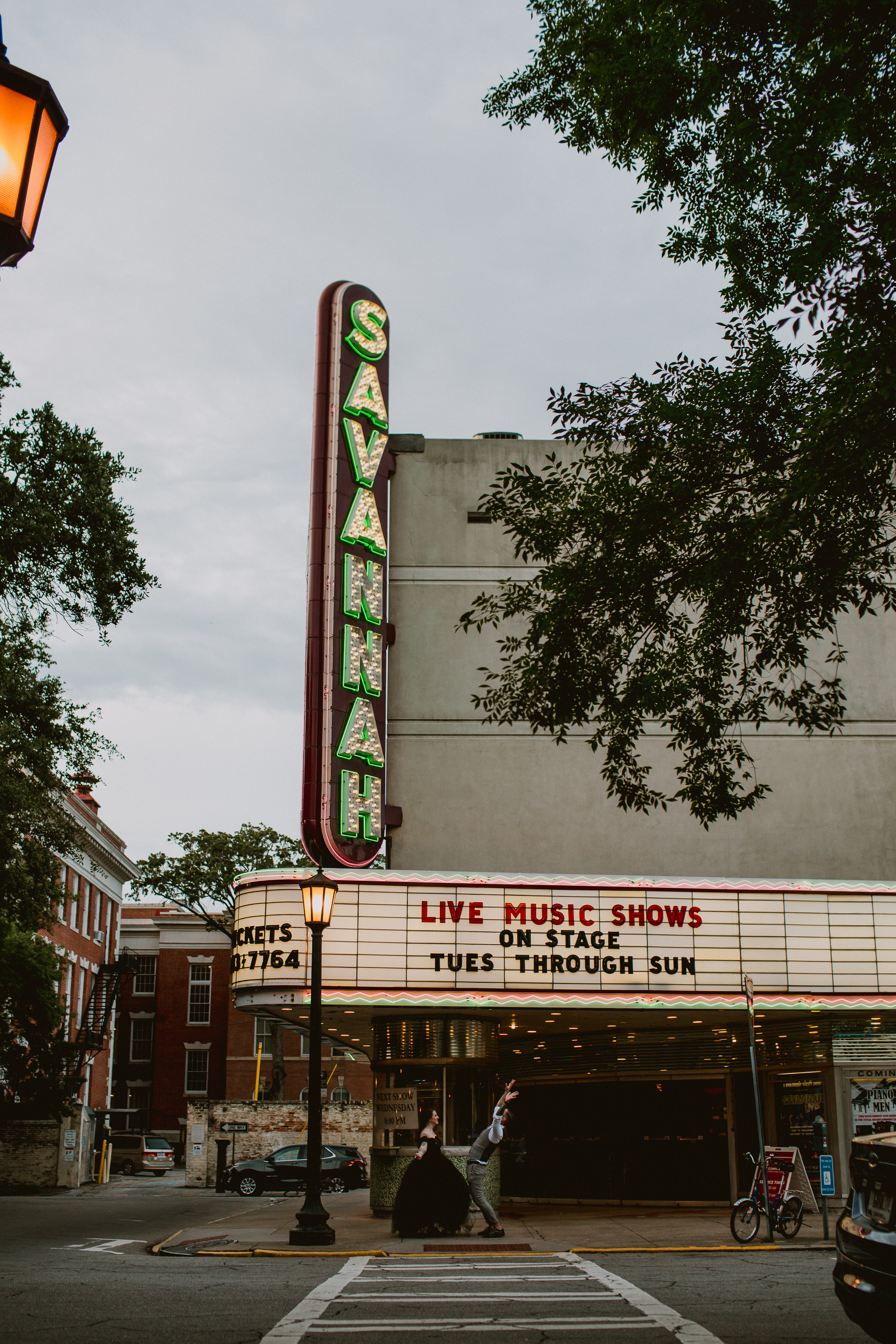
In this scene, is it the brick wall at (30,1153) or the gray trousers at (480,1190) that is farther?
the brick wall at (30,1153)

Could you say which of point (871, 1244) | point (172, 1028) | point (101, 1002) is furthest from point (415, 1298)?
point (172, 1028)

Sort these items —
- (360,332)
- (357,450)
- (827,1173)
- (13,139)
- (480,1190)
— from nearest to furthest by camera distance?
(13,139) < (480,1190) < (827,1173) < (357,450) < (360,332)

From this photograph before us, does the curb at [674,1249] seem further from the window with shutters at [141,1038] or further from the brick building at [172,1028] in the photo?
the window with shutters at [141,1038]

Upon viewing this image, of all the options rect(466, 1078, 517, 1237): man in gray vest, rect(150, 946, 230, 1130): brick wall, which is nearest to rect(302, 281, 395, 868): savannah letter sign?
rect(466, 1078, 517, 1237): man in gray vest

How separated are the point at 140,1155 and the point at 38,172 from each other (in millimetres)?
51167

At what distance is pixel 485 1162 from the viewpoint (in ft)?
57.0

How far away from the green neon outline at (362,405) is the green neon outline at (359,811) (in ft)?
23.8

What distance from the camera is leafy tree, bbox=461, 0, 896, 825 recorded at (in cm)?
952

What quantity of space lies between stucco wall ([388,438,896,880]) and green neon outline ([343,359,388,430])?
3189 mm

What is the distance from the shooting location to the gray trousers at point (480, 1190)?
16.9m

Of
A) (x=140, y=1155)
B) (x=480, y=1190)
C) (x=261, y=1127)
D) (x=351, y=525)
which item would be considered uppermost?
(x=351, y=525)

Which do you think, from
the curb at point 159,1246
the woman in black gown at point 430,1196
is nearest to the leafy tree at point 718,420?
the woman in black gown at point 430,1196

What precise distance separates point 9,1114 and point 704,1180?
79.0ft

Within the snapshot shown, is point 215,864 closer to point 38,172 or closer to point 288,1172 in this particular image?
point 288,1172
